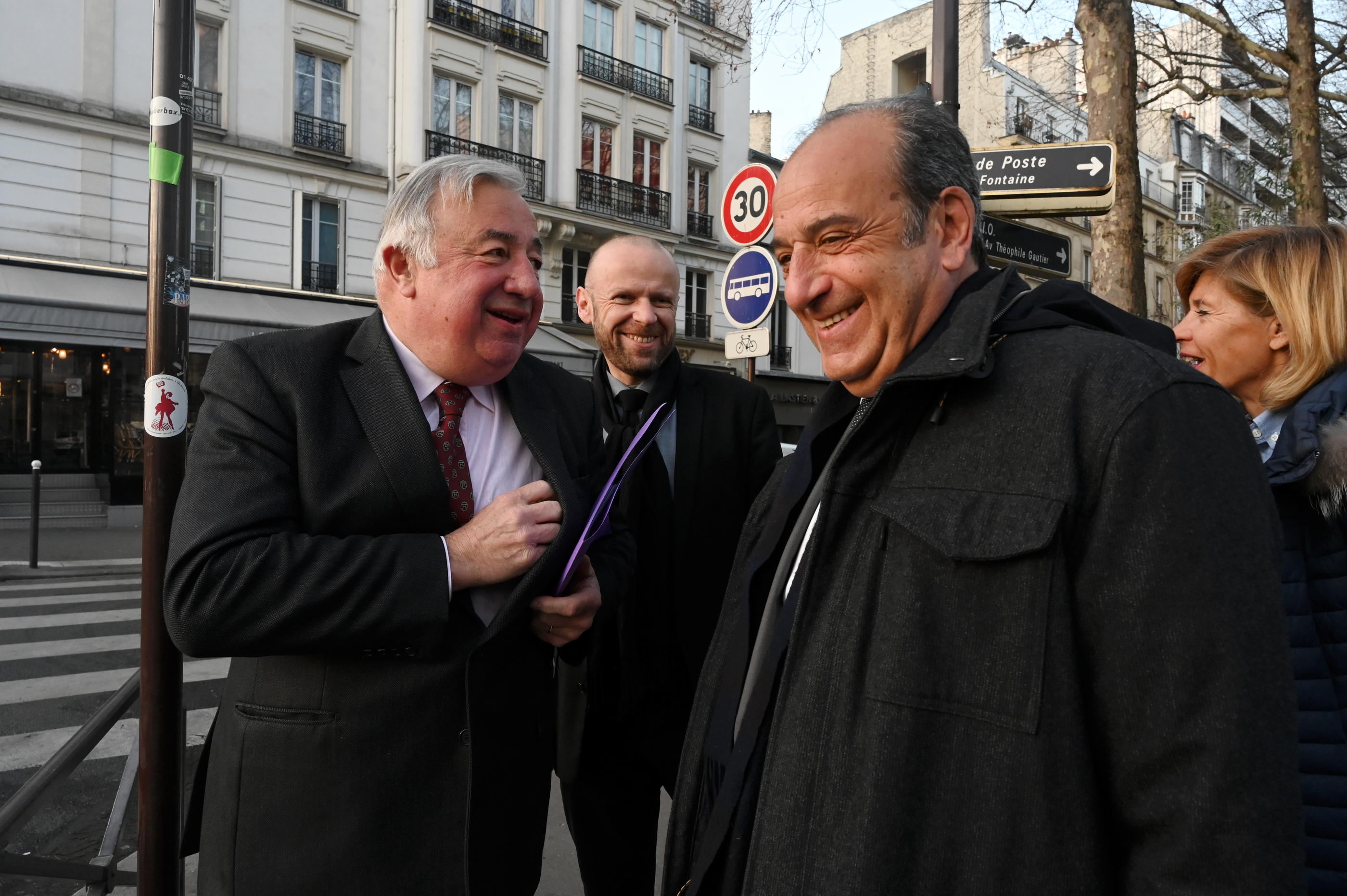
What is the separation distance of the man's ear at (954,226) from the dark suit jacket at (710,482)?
135 cm

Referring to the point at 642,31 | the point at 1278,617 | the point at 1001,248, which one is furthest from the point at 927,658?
the point at 642,31

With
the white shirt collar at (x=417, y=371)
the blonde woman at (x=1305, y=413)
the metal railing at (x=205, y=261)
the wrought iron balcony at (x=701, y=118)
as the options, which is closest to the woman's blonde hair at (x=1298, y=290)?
the blonde woman at (x=1305, y=413)

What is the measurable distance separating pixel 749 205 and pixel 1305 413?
5.50 metres

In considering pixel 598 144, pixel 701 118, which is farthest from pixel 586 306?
pixel 701 118

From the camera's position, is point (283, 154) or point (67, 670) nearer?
point (67, 670)

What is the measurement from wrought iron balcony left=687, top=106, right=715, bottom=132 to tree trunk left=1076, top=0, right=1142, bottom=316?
19.2 meters

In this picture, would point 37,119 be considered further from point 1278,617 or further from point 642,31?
point 1278,617

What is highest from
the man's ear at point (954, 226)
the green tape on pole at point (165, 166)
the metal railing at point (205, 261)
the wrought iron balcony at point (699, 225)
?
the wrought iron balcony at point (699, 225)

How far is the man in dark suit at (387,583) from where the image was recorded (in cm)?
163

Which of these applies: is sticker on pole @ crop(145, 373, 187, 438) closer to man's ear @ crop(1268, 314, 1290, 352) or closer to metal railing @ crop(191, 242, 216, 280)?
man's ear @ crop(1268, 314, 1290, 352)

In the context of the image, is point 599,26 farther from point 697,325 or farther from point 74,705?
point 74,705

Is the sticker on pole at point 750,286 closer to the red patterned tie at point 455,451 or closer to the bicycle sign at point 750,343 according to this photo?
the bicycle sign at point 750,343

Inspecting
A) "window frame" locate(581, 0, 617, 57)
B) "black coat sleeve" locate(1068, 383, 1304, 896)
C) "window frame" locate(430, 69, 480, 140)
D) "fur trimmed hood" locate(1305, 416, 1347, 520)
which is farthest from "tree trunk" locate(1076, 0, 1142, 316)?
"window frame" locate(581, 0, 617, 57)

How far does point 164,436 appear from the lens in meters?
2.44
